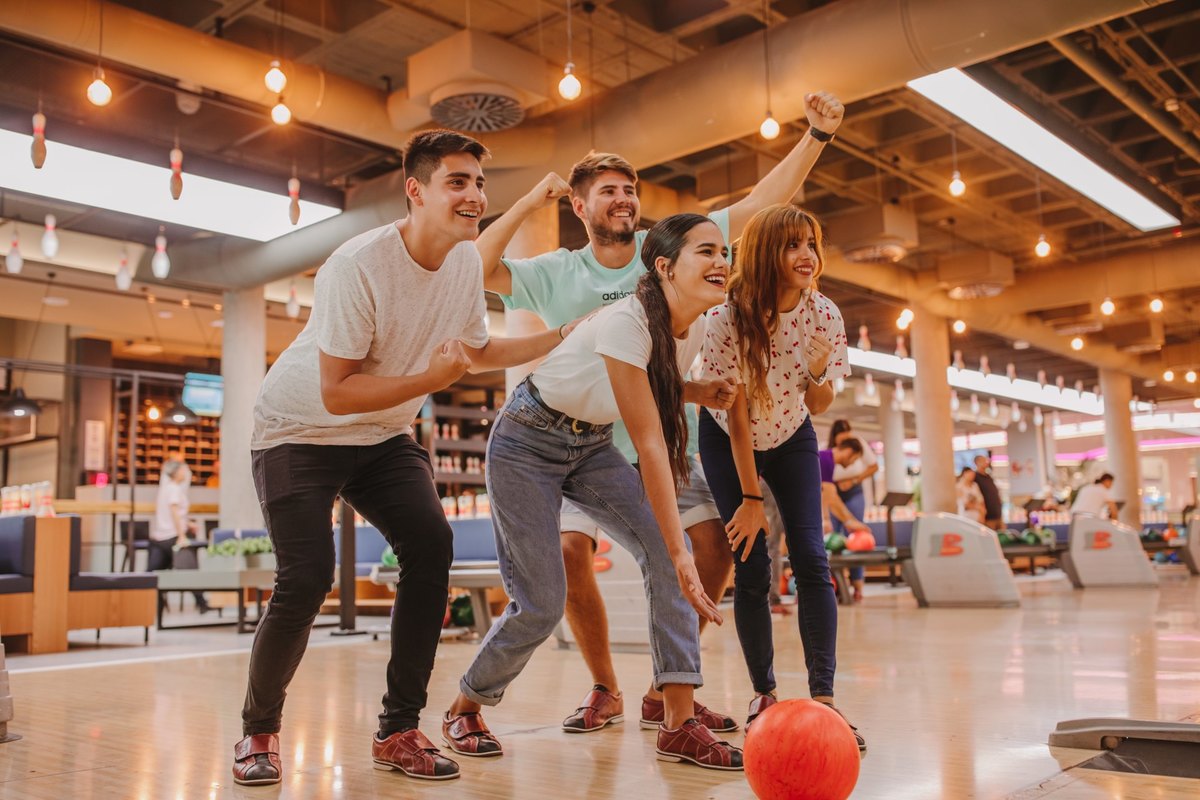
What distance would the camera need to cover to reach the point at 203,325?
15828 millimetres

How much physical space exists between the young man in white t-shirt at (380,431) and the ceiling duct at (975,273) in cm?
1303

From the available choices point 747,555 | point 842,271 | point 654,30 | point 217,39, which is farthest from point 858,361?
point 747,555

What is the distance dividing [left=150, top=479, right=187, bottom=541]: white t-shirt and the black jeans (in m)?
8.51

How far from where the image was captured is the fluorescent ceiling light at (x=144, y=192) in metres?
8.52

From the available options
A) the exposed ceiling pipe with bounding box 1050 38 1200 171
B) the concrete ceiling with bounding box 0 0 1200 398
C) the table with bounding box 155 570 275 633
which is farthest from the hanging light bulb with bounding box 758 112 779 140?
the table with bounding box 155 570 275 633

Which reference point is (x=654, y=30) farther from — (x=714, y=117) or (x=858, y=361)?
(x=858, y=361)

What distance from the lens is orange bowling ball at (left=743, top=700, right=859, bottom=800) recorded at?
184 cm

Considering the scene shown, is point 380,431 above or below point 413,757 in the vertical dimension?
above

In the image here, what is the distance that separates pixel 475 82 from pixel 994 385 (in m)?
16.4

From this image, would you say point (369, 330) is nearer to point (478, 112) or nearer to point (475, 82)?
point (475, 82)

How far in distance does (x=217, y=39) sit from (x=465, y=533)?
156 inches

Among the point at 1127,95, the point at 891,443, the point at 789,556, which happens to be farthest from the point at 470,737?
the point at 891,443

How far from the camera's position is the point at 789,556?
2.70 meters

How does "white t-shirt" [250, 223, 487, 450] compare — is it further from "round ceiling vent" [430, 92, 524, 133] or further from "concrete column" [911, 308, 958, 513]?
"concrete column" [911, 308, 958, 513]
